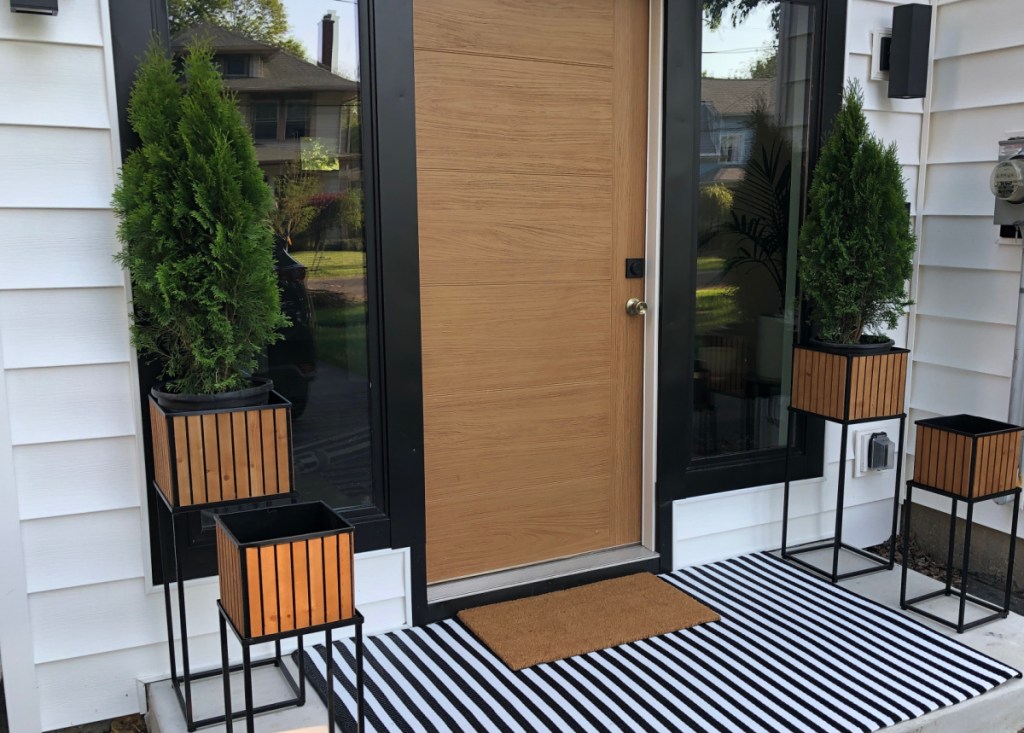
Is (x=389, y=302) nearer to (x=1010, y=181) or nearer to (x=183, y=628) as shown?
(x=183, y=628)

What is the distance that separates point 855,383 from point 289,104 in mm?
1997

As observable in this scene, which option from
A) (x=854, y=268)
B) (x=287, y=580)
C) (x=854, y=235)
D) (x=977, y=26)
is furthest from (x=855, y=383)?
(x=287, y=580)

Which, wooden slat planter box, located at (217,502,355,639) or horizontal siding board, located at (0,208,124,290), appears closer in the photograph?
wooden slat planter box, located at (217,502,355,639)

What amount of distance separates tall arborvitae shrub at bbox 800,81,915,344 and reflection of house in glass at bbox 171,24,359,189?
162cm

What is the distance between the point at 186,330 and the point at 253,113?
694mm

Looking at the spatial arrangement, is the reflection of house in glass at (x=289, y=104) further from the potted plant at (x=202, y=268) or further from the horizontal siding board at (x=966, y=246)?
the horizontal siding board at (x=966, y=246)

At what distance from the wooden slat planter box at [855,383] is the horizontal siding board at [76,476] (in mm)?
2204

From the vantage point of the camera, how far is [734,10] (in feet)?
10.0

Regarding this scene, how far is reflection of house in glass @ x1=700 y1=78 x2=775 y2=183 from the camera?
120 inches

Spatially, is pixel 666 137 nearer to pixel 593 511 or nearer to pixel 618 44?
pixel 618 44

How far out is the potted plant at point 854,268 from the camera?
2.90m

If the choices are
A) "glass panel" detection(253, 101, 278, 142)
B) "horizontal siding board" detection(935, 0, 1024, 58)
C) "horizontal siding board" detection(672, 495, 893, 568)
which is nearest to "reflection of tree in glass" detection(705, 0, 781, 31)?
"horizontal siding board" detection(935, 0, 1024, 58)

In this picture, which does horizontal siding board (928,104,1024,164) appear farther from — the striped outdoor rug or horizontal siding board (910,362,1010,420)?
the striped outdoor rug

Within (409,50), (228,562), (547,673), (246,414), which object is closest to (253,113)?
(409,50)
